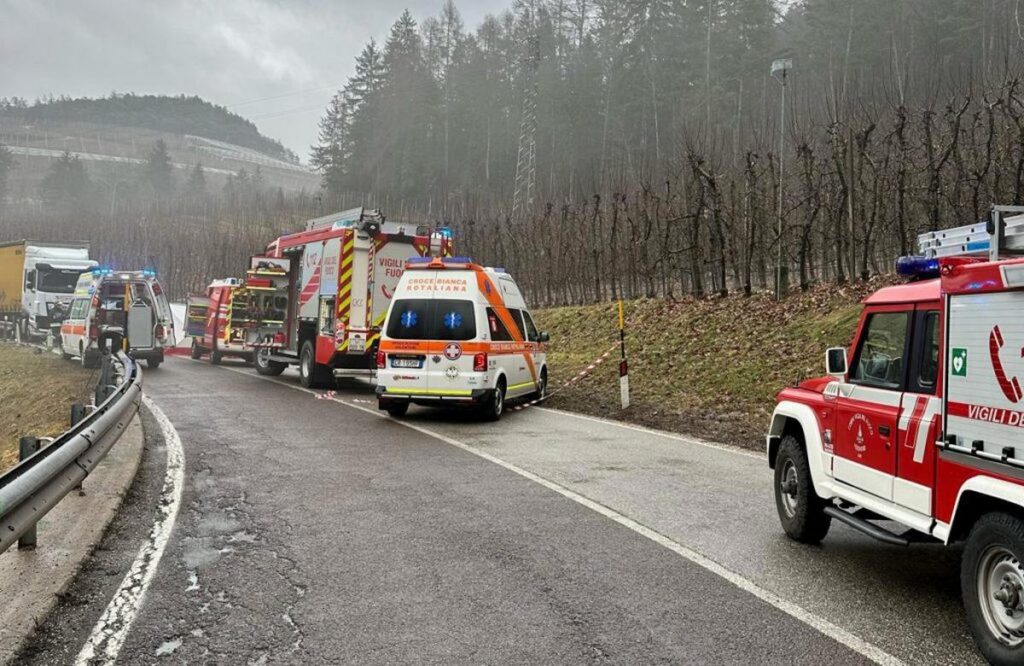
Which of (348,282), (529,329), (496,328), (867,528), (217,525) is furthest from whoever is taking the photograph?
(348,282)

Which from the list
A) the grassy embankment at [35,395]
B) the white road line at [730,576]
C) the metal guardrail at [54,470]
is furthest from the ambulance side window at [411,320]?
the grassy embankment at [35,395]

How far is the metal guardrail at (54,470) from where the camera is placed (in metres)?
4.49

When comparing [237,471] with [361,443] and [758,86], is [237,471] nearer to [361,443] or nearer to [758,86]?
[361,443]

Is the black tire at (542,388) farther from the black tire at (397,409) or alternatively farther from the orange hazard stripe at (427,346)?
the black tire at (397,409)

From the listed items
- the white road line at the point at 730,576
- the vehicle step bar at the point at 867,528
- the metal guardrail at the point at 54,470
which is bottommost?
the white road line at the point at 730,576

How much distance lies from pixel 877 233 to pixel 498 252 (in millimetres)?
17441

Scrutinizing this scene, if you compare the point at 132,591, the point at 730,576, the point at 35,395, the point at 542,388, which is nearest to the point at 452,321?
the point at 542,388

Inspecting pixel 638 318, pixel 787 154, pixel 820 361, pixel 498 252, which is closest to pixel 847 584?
pixel 820 361

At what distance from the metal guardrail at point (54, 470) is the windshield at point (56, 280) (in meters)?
23.4

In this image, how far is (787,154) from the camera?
2306cm

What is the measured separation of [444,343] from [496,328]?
3.63ft

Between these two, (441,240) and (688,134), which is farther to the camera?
(688,134)

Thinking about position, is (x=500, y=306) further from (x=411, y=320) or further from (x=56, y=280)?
(x=56, y=280)

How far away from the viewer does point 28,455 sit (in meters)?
5.68
